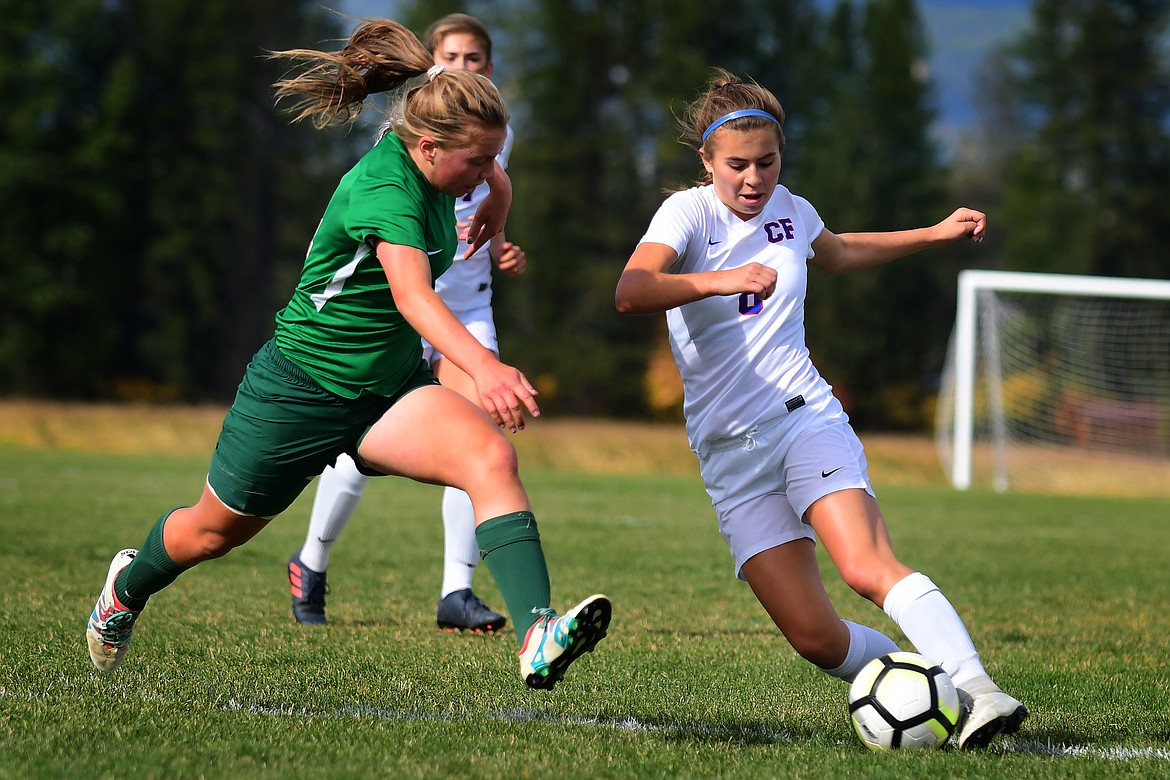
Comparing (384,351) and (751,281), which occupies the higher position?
(751,281)

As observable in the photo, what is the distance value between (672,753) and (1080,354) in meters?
21.6

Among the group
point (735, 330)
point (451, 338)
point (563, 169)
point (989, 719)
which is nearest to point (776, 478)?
point (735, 330)

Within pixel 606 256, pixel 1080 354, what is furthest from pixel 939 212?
pixel 1080 354

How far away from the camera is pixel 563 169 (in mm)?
42125

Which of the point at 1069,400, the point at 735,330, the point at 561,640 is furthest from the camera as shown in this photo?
the point at 1069,400

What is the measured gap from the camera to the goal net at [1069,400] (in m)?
19.6

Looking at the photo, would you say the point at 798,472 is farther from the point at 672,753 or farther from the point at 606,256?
the point at 606,256

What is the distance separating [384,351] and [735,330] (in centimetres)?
103

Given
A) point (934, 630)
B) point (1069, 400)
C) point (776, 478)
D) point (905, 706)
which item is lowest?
point (1069, 400)

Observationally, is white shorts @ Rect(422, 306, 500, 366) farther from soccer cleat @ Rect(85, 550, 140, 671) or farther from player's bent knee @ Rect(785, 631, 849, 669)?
player's bent knee @ Rect(785, 631, 849, 669)

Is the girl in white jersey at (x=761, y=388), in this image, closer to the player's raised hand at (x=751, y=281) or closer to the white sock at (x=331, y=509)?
the player's raised hand at (x=751, y=281)

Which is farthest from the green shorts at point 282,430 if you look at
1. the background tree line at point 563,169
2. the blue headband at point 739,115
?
the background tree line at point 563,169

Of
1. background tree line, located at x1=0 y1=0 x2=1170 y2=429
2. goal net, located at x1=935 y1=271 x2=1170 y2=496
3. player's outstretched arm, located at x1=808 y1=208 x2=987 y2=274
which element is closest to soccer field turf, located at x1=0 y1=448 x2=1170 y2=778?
player's outstretched arm, located at x1=808 y1=208 x2=987 y2=274

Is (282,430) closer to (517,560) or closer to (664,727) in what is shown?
(517,560)
